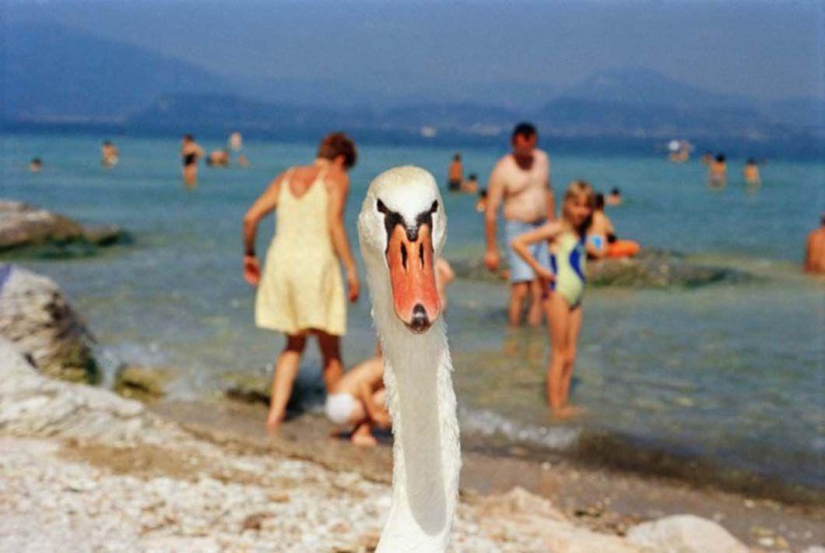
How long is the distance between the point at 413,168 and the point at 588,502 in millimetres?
4050

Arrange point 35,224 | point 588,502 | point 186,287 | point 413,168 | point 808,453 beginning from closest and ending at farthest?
point 413,168 < point 588,502 < point 808,453 < point 186,287 < point 35,224

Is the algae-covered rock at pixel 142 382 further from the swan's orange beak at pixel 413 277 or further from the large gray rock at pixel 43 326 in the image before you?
the swan's orange beak at pixel 413 277

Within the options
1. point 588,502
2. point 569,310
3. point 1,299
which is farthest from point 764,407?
point 1,299

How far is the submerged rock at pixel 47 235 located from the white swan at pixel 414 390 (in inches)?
559

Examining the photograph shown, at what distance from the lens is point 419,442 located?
285 centimetres

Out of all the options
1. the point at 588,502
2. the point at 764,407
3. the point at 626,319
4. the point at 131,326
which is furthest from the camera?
the point at 626,319

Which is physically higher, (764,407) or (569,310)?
(569,310)

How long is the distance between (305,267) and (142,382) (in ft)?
7.40

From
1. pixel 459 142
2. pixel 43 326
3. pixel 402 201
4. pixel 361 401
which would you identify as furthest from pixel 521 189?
pixel 459 142

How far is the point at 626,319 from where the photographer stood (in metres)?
11.8

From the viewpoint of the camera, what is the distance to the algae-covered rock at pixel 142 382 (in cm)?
813

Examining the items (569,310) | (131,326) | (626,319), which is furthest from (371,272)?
(626,319)

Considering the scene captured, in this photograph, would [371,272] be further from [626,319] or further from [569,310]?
[626,319]

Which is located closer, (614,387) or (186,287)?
(614,387)
